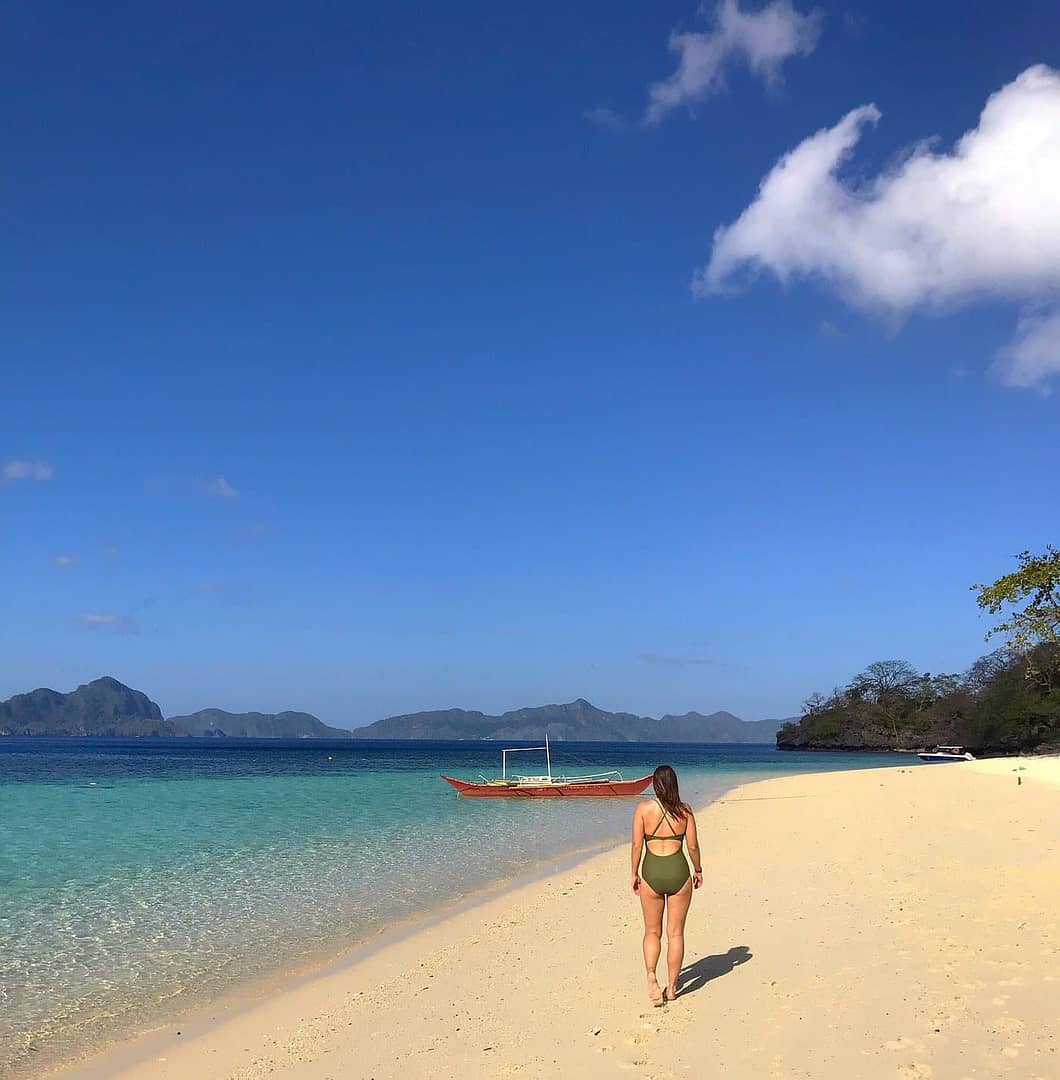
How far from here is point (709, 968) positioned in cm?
776

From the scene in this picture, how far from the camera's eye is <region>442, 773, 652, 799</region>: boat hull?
35125 millimetres

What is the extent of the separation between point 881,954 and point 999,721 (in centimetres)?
7867

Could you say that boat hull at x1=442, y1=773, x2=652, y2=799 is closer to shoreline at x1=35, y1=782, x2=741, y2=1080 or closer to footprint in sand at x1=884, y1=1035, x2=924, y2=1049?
shoreline at x1=35, y1=782, x2=741, y2=1080

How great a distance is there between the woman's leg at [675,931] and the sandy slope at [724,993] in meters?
0.26

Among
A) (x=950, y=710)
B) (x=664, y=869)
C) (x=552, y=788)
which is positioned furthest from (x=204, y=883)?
(x=950, y=710)

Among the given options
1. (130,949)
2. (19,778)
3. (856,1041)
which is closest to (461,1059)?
(856,1041)

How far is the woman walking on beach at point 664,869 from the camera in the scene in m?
6.69

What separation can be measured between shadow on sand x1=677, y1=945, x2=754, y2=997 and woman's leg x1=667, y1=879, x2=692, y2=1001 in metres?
0.27

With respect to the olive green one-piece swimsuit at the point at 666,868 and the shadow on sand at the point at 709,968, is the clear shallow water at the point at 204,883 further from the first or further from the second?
the olive green one-piece swimsuit at the point at 666,868

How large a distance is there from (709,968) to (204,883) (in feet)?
37.6

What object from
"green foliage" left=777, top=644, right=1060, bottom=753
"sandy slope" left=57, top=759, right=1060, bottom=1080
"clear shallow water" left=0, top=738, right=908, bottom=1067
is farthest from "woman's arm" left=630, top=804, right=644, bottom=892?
"green foliage" left=777, top=644, right=1060, bottom=753

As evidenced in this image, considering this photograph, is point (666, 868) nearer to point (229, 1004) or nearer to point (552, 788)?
point (229, 1004)

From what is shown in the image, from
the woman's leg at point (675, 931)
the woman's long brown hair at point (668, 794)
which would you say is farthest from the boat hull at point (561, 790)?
the woman's long brown hair at point (668, 794)

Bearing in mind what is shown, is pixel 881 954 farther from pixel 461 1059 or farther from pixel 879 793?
pixel 879 793
